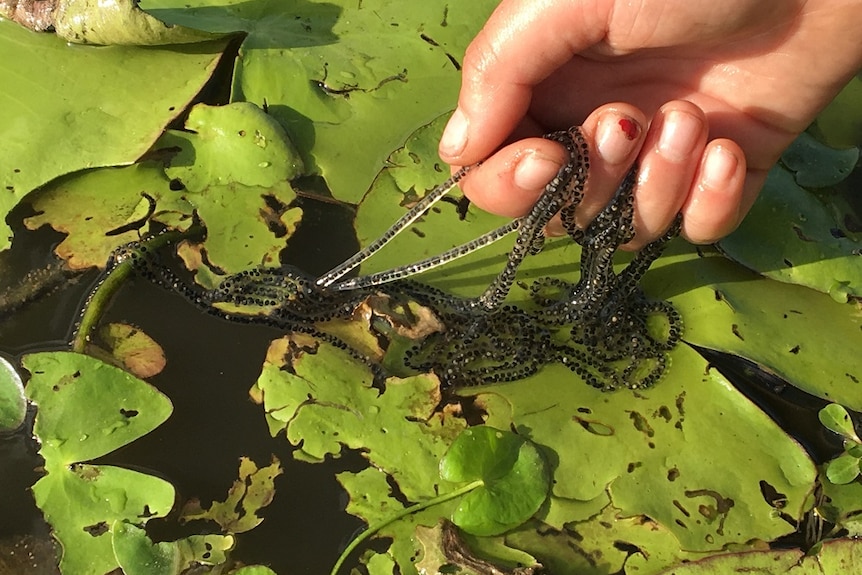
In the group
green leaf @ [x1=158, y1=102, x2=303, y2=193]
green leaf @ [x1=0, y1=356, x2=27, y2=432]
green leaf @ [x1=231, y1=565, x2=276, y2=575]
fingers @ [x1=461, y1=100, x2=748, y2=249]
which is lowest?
green leaf @ [x1=231, y1=565, x2=276, y2=575]

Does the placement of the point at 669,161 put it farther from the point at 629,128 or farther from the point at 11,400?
the point at 11,400

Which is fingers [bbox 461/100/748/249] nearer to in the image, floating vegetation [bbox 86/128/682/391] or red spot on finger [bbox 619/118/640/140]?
red spot on finger [bbox 619/118/640/140]

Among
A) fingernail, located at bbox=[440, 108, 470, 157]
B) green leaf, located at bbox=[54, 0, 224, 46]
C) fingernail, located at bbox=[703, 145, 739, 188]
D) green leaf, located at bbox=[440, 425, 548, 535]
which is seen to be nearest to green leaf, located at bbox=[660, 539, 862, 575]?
green leaf, located at bbox=[440, 425, 548, 535]

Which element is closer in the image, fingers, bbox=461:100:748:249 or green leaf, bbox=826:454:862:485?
fingers, bbox=461:100:748:249

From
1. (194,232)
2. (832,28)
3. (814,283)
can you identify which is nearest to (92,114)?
(194,232)

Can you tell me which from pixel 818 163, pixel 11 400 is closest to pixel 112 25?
pixel 11 400

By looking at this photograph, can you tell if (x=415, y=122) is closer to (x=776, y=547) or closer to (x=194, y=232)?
(x=194, y=232)
